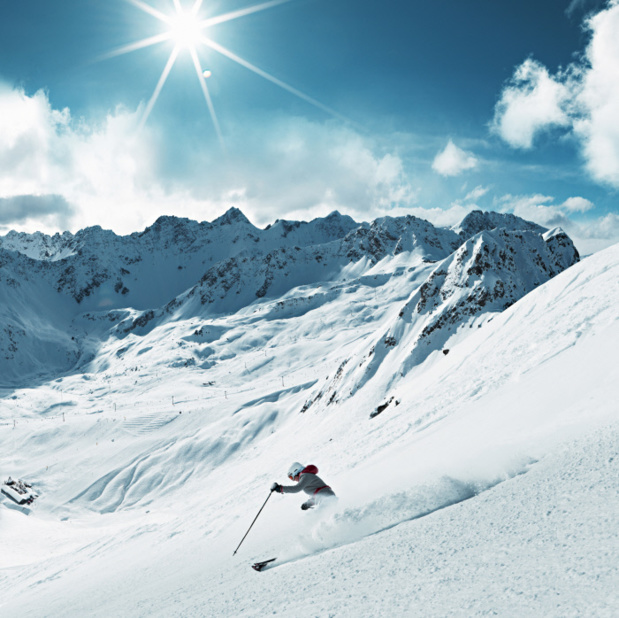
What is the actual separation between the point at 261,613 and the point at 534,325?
61.1 feet

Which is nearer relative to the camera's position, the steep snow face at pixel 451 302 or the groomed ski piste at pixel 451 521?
the groomed ski piste at pixel 451 521

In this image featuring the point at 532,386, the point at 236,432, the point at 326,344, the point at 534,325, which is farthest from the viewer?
the point at 326,344

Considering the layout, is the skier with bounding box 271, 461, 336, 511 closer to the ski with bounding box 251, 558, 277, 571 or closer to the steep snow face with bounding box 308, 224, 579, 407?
the ski with bounding box 251, 558, 277, 571

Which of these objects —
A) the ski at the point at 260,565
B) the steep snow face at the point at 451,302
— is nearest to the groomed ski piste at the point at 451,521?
the ski at the point at 260,565

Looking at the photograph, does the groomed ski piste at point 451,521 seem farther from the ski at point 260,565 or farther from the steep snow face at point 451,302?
the steep snow face at point 451,302

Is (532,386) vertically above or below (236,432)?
below

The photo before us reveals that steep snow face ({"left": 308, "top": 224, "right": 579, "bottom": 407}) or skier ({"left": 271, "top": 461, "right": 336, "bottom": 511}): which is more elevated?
steep snow face ({"left": 308, "top": 224, "right": 579, "bottom": 407})

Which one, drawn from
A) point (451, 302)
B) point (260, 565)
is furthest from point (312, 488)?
point (451, 302)

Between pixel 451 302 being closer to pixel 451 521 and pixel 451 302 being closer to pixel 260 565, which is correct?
pixel 451 521

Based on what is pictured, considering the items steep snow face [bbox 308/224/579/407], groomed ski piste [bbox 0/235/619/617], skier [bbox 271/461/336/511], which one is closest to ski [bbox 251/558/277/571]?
groomed ski piste [bbox 0/235/619/617]

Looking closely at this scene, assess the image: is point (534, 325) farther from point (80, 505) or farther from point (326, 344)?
point (326, 344)

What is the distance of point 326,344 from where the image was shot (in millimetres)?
119812

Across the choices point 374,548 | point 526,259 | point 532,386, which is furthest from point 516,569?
point 526,259

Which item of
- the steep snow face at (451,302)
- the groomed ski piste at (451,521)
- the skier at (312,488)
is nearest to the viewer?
the groomed ski piste at (451,521)
